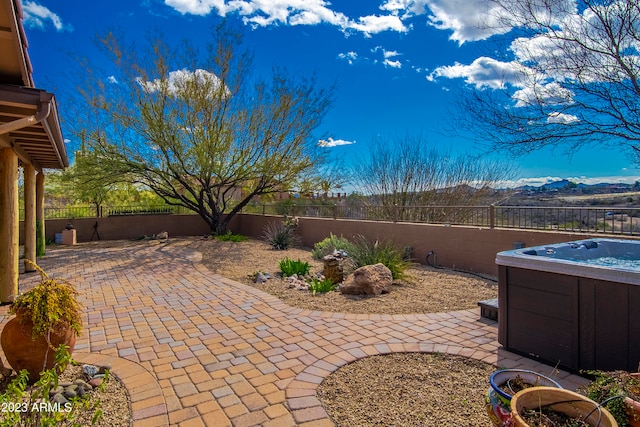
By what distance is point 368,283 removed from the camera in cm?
534

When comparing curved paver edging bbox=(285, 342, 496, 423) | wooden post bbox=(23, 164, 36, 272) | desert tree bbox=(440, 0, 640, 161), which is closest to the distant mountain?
desert tree bbox=(440, 0, 640, 161)

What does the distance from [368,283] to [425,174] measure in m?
7.90

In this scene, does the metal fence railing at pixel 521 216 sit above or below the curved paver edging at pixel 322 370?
above

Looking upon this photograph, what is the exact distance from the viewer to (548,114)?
647 cm

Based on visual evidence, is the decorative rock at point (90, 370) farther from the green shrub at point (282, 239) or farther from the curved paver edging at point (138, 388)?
the green shrub at point (282, 239)

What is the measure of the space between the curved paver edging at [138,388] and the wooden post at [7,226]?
265 centimetres

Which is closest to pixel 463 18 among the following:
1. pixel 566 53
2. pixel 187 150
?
pixel 566 53

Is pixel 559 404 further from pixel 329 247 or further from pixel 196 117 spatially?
pixel 196 117

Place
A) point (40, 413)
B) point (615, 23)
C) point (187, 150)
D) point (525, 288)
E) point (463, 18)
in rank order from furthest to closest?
point (187, 150)
point (463, 18)
point (615, 23)
point (525, 288)
point (40, 413)

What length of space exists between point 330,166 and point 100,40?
842 cm

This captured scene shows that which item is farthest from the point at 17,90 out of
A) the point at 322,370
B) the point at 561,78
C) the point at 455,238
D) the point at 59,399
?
the point at 561,78

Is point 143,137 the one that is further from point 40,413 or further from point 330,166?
point 40,413

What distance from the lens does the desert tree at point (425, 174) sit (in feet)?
38.6

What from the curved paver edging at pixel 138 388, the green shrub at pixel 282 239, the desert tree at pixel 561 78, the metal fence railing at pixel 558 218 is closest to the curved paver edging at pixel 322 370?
the curved paver edging at pixel 138 388
